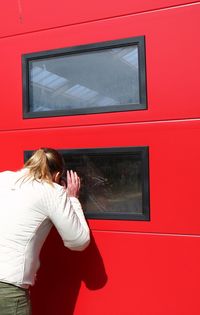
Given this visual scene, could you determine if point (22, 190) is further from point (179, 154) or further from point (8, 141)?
point (179, 154)

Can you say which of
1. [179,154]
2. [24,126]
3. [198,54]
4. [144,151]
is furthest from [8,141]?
[198,54]

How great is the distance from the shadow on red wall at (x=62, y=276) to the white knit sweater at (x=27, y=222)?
314 millimetres

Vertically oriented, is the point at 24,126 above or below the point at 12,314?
above

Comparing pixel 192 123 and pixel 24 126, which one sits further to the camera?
pixel 24 126

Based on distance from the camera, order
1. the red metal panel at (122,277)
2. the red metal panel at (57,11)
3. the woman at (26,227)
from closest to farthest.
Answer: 1. the woman at (26,227)
2. the red metal panel at (122,277)
3. the red metal panel at (57,11)

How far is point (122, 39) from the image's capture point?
6.98 feet

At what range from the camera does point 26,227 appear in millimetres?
1907

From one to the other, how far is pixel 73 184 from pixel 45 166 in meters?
0.22

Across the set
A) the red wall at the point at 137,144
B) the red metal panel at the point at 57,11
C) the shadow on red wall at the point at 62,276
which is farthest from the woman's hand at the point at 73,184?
the red metal panel at the point at 57,11

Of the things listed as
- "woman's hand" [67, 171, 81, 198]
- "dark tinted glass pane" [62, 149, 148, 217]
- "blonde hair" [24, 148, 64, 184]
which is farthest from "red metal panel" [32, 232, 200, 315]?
"blonde hair" [24, 148, 64, 184]

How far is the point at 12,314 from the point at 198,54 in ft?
4.94

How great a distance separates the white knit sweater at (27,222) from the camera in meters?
1.90

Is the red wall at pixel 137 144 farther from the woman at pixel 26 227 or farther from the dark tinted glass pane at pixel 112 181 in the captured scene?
the woman at pixel 26 227

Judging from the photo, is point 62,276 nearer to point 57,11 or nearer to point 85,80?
point 85,80
